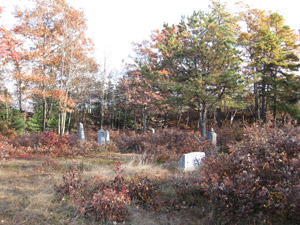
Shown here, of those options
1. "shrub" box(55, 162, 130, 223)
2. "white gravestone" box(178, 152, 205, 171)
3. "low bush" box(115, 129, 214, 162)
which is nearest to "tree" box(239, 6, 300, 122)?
"low bush" box(115, 129, 214, 162)

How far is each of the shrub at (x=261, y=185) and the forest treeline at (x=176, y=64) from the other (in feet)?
14.1

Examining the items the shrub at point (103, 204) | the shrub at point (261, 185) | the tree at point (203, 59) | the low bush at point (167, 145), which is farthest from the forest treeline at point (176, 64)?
the shrub at point (103, 204)

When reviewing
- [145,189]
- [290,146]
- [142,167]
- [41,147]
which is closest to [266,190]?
[290,146]

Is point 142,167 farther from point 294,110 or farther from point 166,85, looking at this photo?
point 294,110

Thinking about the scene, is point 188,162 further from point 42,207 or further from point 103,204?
point 42,207

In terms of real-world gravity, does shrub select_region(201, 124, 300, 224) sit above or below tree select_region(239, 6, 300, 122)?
below

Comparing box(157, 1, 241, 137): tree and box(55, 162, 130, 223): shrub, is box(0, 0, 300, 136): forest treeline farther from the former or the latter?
box(55, 162, 130, 223): shrub

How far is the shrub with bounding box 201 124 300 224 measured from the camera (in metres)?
3.13

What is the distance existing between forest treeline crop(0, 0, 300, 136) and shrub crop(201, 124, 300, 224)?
431cm

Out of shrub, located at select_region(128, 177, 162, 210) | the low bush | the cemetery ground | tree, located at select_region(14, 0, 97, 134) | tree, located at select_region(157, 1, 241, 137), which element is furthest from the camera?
tree, located at select_region(14, 0, 97, 134)

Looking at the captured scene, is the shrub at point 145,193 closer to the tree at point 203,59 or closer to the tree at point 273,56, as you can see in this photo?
the tree at point 203,59

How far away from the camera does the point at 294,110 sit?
54.3 feet

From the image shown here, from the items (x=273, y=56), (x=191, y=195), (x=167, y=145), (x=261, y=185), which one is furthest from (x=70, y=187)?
(x=273, y=56)

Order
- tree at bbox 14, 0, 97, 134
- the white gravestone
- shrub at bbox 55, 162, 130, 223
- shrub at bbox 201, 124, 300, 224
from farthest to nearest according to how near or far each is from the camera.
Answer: tree at bbox 14, 0, 97, 134 → the white gravestone → shrub at bbox 55, 162, 130, 223 → shrub at bbox 201, 124, 300, 224
